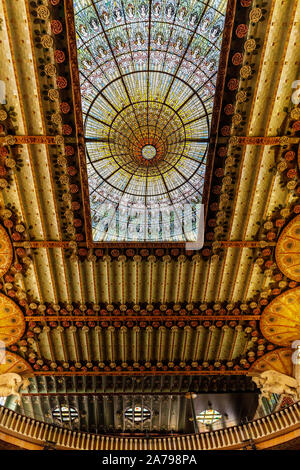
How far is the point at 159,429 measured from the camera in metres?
17.6

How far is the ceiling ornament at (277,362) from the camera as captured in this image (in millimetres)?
14914

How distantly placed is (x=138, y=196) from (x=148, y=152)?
6.45 ft

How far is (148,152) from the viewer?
1212 cm

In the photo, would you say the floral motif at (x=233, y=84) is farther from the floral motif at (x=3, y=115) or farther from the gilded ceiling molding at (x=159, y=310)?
the gilded ceiling molding at (x=159, y=310)

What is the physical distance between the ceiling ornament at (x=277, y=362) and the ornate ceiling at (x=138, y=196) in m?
0.13

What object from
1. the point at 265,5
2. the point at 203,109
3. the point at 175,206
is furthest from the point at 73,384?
the point at 265,5

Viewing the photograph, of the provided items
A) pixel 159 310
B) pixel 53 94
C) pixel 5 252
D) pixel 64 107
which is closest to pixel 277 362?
pixel 159 310

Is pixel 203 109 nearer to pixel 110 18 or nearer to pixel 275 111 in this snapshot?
pixel 275 111

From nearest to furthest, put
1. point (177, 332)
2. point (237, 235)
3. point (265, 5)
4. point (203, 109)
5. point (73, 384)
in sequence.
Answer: point (265, 5), point (203, 109), point (237, 235), point (177, 332), point (73, 384)

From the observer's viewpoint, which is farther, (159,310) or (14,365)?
(14,365)

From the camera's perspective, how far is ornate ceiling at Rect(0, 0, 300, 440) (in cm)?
973

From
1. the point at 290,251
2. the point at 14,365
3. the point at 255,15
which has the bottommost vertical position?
the point at 14,365

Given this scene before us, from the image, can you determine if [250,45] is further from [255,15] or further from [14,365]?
[14,365]
